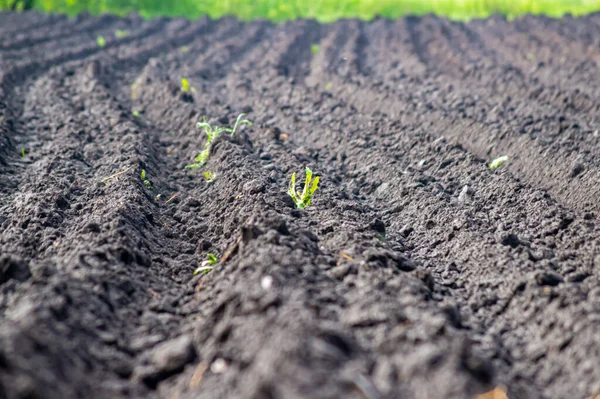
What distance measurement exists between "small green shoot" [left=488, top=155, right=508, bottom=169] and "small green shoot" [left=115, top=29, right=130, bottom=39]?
1006cm

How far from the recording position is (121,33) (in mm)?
13656

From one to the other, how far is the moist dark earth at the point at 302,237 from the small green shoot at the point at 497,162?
10 cm

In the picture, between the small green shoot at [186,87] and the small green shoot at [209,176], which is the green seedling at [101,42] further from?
the small green shoot at [209,176]

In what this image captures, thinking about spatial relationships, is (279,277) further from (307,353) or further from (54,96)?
(54,96)

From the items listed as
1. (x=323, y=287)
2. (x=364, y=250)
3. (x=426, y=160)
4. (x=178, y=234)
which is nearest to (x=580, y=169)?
(x=426, y=160)

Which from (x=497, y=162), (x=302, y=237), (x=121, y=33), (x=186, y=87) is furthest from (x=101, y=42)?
(x=302, y=237)

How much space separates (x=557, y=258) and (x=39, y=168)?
451 cm

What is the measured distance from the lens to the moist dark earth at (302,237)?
2.52m

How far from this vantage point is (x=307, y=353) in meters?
2.31

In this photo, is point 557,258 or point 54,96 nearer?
point 557,258

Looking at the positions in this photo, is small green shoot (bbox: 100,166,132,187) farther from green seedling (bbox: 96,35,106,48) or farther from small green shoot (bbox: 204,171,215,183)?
green seedling (bbox: 96,35,106,48)

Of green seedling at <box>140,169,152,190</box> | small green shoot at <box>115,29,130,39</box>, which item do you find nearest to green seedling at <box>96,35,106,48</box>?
small green shoot at <box>115,29,130,39</box>

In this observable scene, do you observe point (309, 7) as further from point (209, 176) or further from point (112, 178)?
point (112, 178)

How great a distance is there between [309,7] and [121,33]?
665 centimetres
